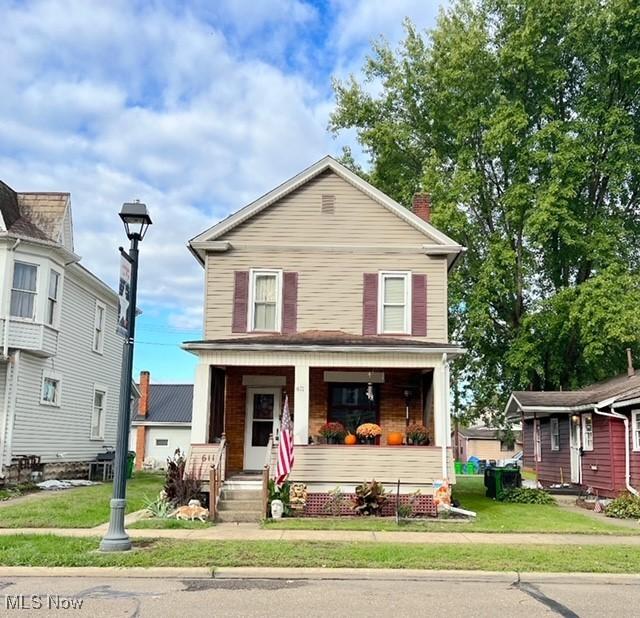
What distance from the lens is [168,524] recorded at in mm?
12664

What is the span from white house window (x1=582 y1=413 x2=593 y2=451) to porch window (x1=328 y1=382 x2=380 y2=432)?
748 centimetres

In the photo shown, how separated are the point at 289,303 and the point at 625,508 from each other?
9.39m

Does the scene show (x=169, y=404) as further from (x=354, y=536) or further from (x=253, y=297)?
(x=354, y=536)

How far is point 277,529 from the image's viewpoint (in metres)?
12.6

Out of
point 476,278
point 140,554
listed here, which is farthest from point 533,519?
point 476,278

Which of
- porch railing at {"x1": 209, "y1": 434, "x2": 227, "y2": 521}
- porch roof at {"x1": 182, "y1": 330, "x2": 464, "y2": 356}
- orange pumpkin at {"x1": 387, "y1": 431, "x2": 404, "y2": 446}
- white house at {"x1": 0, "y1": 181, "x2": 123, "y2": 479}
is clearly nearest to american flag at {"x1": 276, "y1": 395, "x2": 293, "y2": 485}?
porch railing at {"x1": 209, "y1": 434, "x2": 227, "y2": 521}

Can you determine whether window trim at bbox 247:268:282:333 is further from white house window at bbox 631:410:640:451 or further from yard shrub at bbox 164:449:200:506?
white house window at bbox 631:410:640:451

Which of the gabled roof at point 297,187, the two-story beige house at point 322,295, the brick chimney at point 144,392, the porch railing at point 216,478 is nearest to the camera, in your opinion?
the porch railing at point 216,478

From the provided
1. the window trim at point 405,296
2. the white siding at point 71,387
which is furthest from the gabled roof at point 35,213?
the window trim at point 405,296

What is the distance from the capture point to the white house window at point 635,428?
1792cm

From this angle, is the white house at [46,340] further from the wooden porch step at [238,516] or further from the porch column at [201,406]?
the wooden porch step at [238,516]

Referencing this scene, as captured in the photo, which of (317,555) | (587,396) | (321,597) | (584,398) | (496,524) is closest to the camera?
(321,597)

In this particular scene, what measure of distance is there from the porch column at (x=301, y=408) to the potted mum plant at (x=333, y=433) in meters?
0.57

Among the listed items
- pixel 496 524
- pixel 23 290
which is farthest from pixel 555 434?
pixel 23 290
